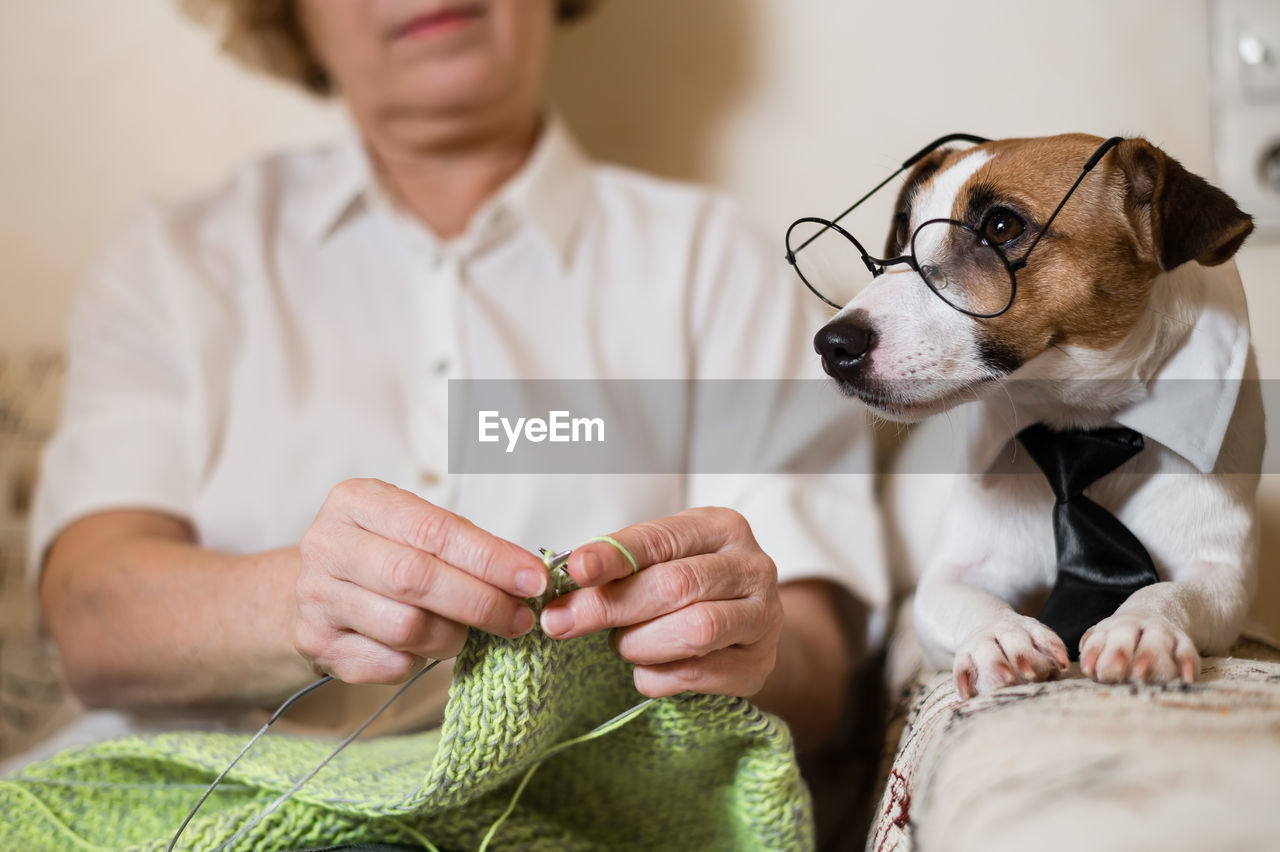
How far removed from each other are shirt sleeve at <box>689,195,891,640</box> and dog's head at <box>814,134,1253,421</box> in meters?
0.32

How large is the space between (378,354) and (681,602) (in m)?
0.60

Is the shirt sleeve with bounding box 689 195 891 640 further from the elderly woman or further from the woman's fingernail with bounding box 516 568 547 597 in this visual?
the woman's fingernail with bounding box 516 568 547 597

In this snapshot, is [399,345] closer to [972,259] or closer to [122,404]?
[122,404]

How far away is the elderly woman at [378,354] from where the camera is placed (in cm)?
88

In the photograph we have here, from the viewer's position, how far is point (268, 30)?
1.28m

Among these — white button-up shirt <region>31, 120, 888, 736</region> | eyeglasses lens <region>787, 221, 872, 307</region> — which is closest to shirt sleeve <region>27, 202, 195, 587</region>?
white button-up shirt <region>31, 120, 888, 736</region>

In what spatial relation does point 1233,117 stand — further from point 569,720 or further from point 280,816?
point 280,816

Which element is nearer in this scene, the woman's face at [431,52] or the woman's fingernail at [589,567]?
the woman's fingernail at [589,567]

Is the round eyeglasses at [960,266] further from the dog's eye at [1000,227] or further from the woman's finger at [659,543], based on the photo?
the woman's finger at [659,543]

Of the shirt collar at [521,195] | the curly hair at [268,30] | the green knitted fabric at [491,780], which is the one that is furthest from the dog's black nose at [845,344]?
the curly hair at [268,30]

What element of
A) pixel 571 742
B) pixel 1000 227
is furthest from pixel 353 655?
pixel 1000 227

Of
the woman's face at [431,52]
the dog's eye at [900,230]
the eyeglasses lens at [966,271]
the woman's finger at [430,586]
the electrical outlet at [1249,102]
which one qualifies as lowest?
the woman's finger at [430,586]

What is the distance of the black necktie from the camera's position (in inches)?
22.5

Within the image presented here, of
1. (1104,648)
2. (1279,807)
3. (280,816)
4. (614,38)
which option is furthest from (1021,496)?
(614,38)
